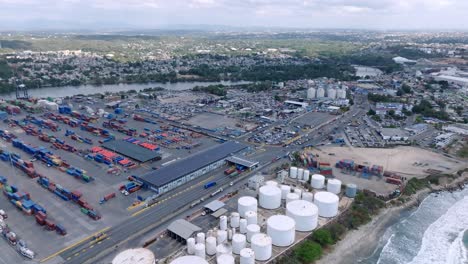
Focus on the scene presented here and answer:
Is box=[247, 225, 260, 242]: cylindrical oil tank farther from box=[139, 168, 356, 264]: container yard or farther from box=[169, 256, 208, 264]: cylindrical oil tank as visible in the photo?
box=[169, 256, 208, 264]: cylindrical oil tank

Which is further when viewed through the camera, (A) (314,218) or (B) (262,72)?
(B) (262,72)

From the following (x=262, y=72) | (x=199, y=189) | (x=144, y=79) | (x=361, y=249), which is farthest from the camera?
(x=262, y=72)

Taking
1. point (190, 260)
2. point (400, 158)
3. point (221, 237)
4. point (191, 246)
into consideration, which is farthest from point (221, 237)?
point (400, 158)

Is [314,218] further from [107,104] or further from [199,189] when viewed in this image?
[107,104]

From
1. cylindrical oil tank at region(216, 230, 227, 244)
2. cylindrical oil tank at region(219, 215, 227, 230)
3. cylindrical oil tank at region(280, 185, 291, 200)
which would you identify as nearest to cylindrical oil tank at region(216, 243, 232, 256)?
cylindrical oil tank at region(216, 230, 227, 244)

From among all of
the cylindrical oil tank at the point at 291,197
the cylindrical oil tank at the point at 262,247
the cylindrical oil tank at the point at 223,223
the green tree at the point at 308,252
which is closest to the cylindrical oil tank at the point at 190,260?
the cylindrical oil tank at the point at 262,247

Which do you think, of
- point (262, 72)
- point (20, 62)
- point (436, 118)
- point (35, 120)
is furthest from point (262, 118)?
point (20, 62)
